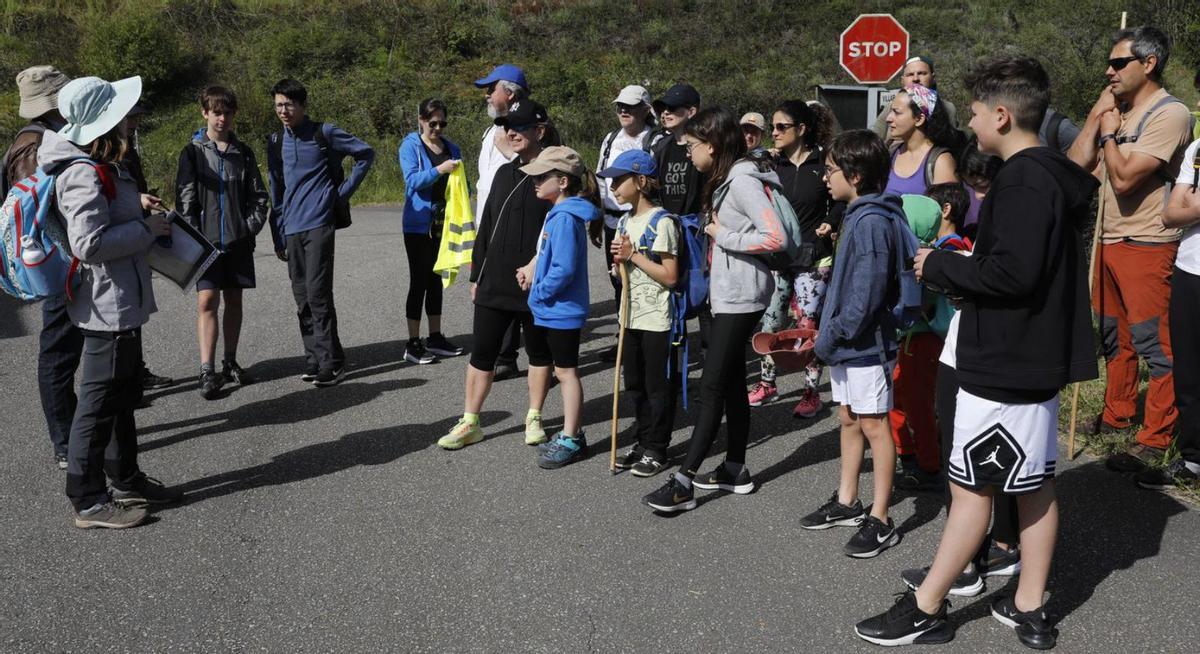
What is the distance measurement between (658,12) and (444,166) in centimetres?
2929

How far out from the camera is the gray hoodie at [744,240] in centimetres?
477

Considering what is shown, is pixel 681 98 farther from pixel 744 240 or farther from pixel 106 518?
pixel 106 518

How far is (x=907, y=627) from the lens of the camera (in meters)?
3.66

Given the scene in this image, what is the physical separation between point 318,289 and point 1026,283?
516 centimetres

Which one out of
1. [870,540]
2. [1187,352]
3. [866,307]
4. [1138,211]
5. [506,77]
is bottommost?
[870,540]

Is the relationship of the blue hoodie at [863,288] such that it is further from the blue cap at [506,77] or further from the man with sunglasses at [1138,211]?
the blue cap at [506,77]

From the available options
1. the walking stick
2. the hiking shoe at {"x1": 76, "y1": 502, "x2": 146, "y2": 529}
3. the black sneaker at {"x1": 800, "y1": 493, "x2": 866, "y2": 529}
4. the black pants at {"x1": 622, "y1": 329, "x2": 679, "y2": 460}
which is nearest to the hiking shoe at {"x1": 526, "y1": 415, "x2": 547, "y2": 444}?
the walking stick

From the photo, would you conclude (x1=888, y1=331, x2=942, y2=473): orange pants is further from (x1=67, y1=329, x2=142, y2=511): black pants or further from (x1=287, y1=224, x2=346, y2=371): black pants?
(x1=287, y1=224, x2=346, y2=371): black pants

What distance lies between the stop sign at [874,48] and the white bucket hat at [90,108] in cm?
1058

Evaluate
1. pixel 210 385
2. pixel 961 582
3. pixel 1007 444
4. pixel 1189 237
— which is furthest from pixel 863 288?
pixel 210 385

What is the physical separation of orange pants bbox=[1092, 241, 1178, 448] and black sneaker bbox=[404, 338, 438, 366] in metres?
4.62

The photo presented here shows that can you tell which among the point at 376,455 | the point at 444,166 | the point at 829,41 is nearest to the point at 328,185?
the point at 444,166

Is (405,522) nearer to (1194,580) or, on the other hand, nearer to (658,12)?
(1194,580)

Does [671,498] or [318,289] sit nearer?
[671,498]
